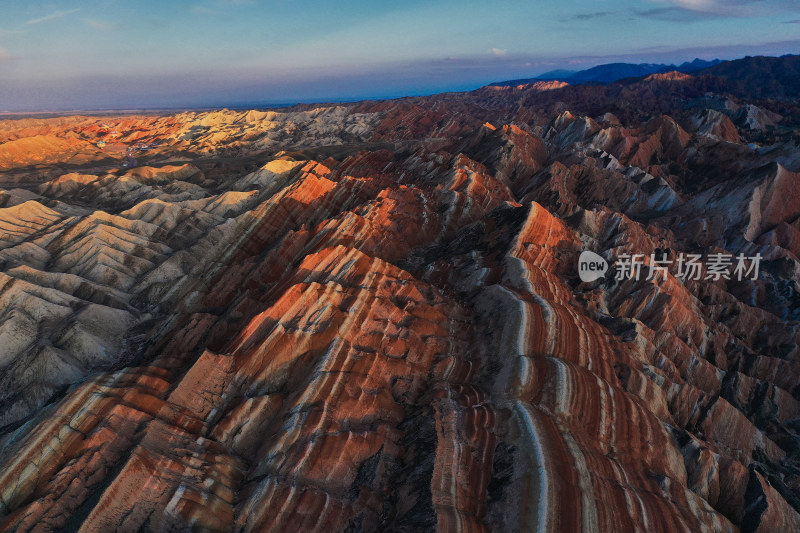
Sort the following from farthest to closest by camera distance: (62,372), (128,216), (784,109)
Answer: (784,109) < (128,216) < (62,372)

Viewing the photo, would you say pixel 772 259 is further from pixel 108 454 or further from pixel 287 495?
pixel 108 454

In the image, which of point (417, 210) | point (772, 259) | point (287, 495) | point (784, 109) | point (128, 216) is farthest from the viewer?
point (784, 109)

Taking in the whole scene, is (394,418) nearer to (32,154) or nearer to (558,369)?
(558,369)

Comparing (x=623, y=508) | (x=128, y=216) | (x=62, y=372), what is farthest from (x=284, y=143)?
(x=623, y=508)

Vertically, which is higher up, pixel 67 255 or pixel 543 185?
pixel 543 185

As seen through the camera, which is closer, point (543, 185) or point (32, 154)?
point (543, 185)

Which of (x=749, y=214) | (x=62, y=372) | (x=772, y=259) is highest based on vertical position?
(x=749, y=214)

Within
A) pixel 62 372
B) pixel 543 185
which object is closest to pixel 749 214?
pixel 543 185
